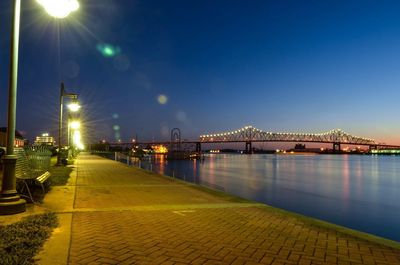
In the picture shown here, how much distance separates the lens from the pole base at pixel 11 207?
695 cm

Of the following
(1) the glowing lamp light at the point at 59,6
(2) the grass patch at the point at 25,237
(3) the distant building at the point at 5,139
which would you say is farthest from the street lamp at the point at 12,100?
(3) the distant building at the point at 5,139

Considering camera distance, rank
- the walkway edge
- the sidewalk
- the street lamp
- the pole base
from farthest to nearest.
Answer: the street lamp < the pole base < the sidewalk < the walkway edge

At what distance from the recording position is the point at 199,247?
17.1 ft

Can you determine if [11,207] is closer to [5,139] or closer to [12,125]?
[12,125]

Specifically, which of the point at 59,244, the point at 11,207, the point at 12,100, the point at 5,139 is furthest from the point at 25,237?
the point at 5,139

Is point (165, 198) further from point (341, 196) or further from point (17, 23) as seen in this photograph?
point (341, 196)

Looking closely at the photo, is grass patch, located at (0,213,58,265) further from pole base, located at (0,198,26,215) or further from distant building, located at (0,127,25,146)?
distant building, located at (0,127,25,146)

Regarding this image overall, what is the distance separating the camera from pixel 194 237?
5.76 metres

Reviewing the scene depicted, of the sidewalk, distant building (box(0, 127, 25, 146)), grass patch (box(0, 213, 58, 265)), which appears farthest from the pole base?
distant building (box(0, 127, 25, 146))

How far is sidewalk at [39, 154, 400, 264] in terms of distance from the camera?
476cm

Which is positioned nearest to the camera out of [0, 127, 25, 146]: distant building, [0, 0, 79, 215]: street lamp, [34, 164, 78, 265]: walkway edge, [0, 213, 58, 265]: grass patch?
[0, 213, 58, 265]: grass patch

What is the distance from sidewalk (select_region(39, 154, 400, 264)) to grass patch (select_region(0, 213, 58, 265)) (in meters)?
0.16

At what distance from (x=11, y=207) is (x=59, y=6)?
3.99 meters

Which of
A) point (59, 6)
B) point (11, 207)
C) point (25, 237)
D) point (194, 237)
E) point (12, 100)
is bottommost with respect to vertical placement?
point (194, 237)
